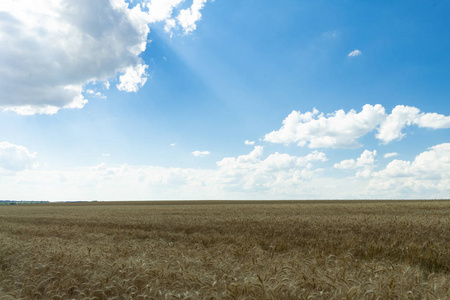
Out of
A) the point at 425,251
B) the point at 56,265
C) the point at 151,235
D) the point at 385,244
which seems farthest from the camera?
the point at 151,235

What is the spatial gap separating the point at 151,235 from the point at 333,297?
32.6 feet

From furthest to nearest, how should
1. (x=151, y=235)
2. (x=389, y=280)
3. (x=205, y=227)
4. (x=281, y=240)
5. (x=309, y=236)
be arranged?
(x=205, y=227) → (x=151, y=235) → (x=309, y=236) → (x=281, y=240) → (x=389, y=280)

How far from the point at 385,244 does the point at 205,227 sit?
24.6 ft

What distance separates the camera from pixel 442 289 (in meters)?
4.54

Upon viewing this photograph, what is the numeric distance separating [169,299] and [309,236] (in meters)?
7.52

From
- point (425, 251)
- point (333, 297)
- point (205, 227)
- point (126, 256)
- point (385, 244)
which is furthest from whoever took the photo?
point (205, 227)

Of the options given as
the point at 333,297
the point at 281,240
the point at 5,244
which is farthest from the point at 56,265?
the point at 281,240

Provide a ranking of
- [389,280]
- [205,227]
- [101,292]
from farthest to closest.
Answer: [205,227] → [101,292] → [389,280]

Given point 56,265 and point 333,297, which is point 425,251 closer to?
point 333,297

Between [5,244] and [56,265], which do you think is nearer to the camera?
[56,265]

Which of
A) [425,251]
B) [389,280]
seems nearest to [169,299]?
[389,280]

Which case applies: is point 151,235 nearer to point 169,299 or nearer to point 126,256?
point 126,256

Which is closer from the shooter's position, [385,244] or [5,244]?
[385,244]

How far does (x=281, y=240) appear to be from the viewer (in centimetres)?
995
